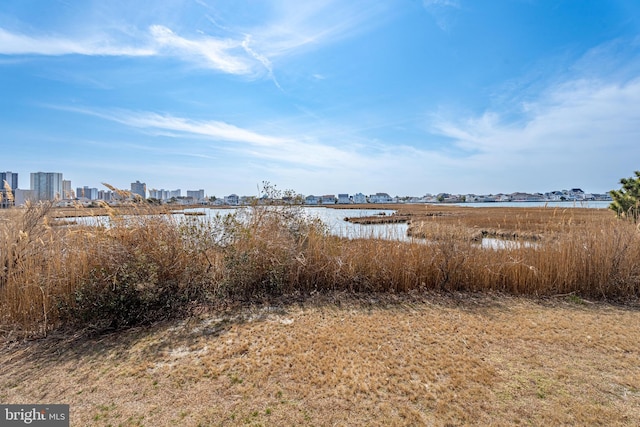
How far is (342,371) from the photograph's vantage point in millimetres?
1972

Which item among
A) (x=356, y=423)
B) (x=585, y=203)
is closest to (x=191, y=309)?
(x=356, y=423)

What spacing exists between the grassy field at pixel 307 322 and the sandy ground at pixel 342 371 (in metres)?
0.01

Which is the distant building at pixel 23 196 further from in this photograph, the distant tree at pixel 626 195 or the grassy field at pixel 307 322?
the distant tree at pixel 626 195

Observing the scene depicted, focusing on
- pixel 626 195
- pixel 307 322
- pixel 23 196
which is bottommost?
pixel 307 322

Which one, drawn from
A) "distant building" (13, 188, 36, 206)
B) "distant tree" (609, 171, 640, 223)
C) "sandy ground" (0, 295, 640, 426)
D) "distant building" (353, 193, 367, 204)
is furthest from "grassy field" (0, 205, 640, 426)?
"distant building" (353, 193, 367, 204)

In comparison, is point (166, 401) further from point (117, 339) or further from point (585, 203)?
point (585, 203)

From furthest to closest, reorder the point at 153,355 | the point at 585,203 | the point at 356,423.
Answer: the point at 585,203, the point at 153,355, the point at 356,423

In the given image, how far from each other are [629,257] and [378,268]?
11.5ft

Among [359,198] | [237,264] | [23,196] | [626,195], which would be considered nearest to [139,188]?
[23,196]

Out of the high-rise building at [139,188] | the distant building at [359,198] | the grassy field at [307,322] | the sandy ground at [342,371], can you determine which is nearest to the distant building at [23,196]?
the grassy field at [307,322]

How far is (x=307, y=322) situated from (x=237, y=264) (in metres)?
1.19

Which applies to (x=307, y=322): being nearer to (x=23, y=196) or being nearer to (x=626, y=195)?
(x=23, y=196)

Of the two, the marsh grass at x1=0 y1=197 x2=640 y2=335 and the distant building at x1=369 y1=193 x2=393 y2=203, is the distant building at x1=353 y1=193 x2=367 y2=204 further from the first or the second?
the marsh grass at x1=0 y1=197 x2=640 y2=335

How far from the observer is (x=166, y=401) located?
1.69 metres
